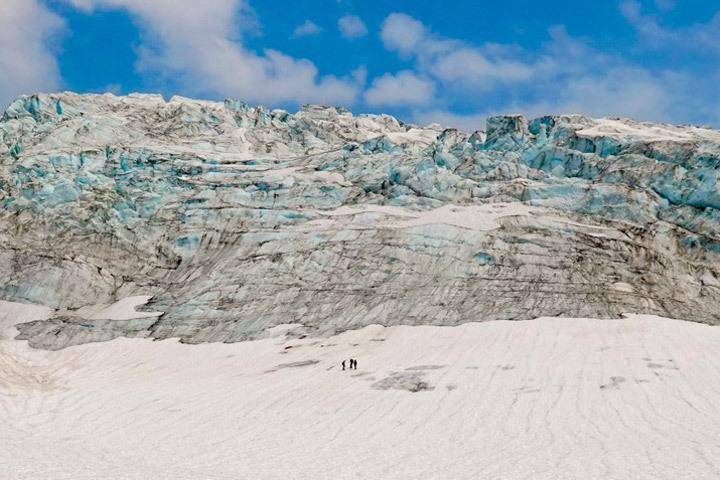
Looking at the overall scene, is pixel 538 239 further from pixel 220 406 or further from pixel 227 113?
pixel 227 113

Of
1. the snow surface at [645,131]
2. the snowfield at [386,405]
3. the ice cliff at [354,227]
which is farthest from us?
the snow surface at [645,131]

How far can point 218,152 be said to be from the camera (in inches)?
3745

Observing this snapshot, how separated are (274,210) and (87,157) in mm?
32641

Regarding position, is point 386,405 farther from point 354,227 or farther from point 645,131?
point 645,131

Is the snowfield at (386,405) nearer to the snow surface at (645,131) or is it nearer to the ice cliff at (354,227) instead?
the ice cliff at (354,227)

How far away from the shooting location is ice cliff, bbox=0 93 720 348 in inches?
2206

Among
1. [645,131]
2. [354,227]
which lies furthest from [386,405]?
[645,131]

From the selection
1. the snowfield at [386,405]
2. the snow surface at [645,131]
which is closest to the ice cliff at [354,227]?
the snow surface at [645,131]

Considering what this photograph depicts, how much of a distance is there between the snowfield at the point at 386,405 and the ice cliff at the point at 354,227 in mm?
6072

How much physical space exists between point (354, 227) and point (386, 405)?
38.9 meters

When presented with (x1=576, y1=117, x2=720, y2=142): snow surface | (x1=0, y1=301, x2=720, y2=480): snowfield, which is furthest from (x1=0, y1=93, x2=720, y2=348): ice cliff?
(x1=0, y1=301, x2=720, y2=480): snowfield

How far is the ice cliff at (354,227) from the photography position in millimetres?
56031

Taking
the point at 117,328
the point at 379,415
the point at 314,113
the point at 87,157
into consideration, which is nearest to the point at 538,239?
the point at 379,415

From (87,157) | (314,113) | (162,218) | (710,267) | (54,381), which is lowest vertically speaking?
(54,381)
